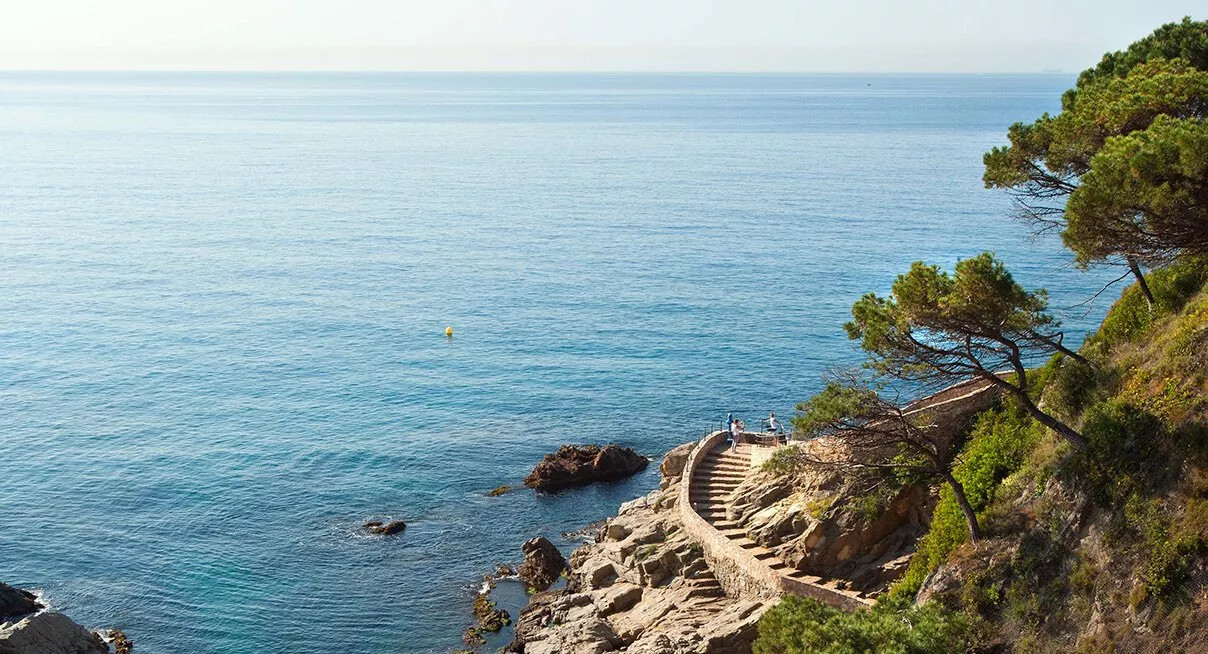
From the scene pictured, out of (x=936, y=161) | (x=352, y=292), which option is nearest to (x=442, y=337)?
(x=352, y=292)

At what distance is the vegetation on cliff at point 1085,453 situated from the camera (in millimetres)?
26250

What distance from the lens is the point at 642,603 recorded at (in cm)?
4316

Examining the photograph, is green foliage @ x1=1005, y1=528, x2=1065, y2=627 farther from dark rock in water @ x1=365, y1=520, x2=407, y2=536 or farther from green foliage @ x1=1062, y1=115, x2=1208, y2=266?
dark rock in water @ x1=365, y1=520, x2=407, y2=536

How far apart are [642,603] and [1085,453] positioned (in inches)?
746

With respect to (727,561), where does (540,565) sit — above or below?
below

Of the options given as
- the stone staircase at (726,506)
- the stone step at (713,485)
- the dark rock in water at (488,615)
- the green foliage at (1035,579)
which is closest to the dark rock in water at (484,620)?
the dark rock in water at (488,615)

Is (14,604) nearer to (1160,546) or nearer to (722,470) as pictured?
(722,470)

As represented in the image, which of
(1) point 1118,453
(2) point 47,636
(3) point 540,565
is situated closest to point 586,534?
(3) point 540,565

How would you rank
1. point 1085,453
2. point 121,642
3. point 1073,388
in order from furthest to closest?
point 121,642, point 1073,388, point 1085,453

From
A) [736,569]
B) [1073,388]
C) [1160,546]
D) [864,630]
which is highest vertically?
[1073,388]

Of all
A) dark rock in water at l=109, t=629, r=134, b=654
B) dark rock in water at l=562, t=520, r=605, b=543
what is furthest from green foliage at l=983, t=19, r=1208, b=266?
dark rock in water at l=109, t=629, r=134, b=654

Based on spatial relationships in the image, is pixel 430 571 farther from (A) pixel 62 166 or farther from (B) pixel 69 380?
(A) pixel 62 166

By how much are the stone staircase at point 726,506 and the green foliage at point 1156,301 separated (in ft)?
38.6

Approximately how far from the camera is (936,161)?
580ft
